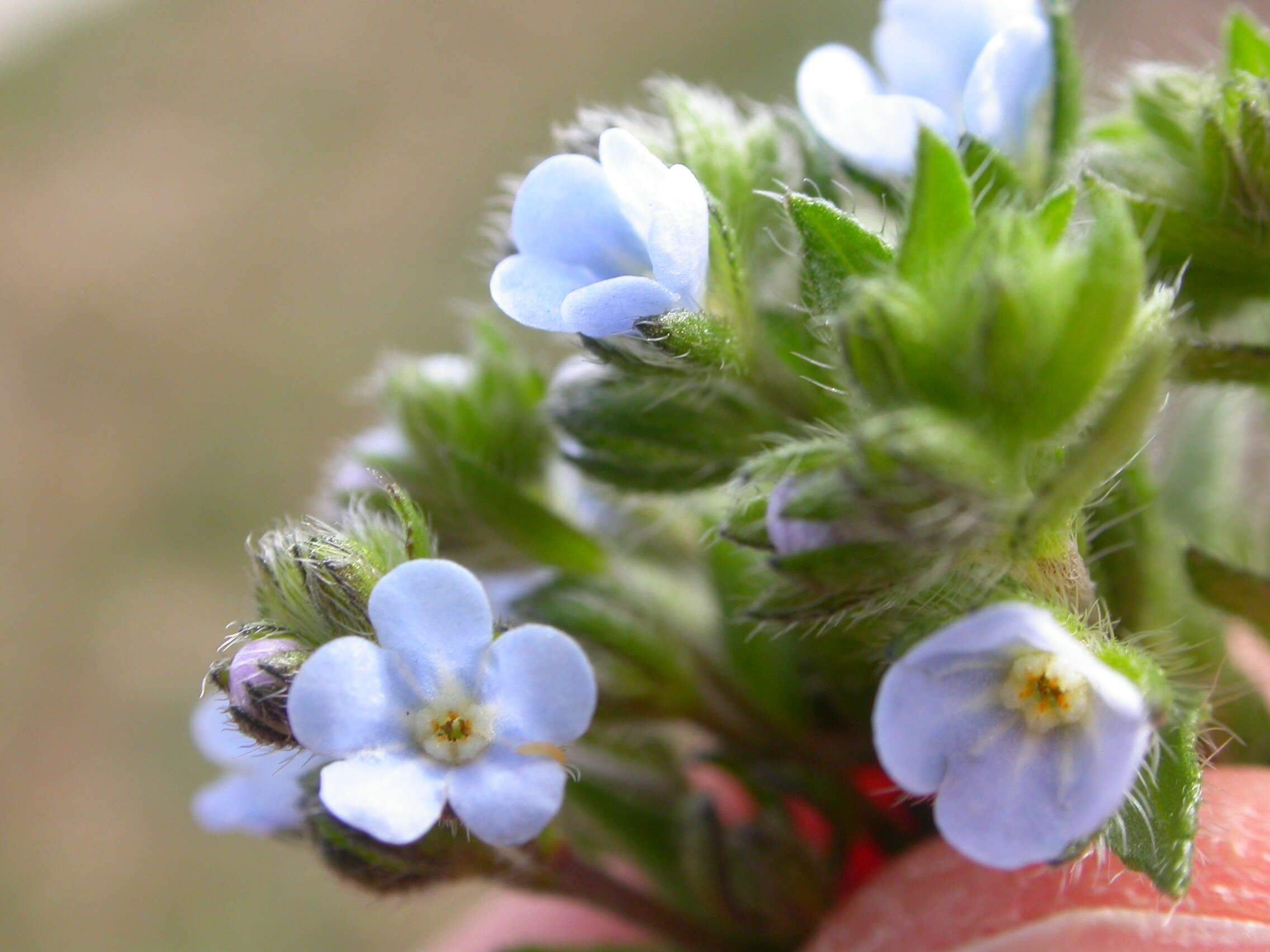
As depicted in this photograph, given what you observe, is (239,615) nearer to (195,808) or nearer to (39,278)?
(39,278)

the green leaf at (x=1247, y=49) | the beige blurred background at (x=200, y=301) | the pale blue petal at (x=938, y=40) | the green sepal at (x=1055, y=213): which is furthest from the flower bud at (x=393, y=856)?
the beige blurred background at (x=200, y=301)

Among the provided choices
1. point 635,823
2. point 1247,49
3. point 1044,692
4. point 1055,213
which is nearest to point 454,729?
point 1044,692

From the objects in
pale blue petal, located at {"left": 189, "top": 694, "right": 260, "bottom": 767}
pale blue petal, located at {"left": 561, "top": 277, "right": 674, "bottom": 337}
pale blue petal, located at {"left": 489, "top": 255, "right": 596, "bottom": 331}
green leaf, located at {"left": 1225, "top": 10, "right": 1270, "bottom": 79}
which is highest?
pale blue petal, located at {"left": 489, "top": 255, "right": 596, "bottom": 331}

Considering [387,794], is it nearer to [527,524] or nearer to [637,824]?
[527,524]

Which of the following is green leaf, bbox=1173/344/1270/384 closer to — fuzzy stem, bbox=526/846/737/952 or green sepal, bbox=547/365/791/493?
green sepal, bbox=547/365/791/493

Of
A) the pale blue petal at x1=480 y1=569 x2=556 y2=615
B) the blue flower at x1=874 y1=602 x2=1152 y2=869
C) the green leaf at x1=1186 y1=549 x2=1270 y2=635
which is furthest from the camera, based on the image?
the pale blue petal at x1=480 y1=569 x2=556 y2=615

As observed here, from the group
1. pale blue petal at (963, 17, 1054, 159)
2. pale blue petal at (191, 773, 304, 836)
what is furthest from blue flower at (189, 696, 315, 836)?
pale blue petal at (963, 17, 1054, 159)

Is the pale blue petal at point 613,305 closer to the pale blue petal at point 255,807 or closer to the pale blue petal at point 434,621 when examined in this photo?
the pale blue petal at point 434,621
